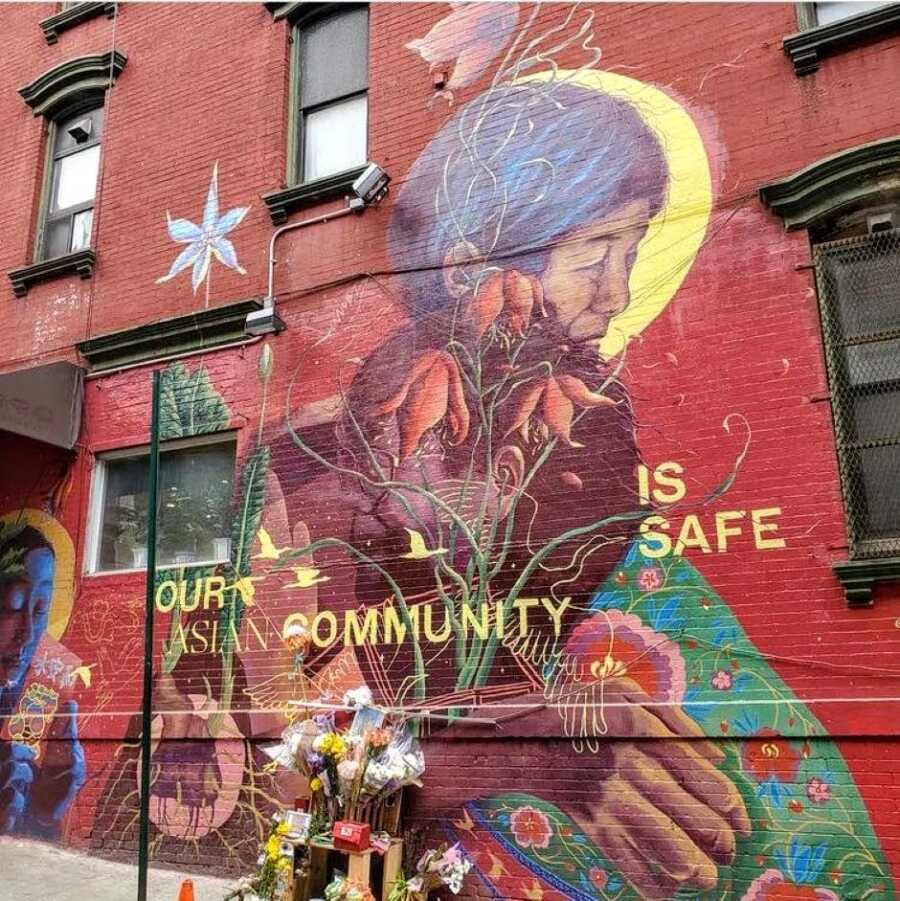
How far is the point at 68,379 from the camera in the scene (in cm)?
883

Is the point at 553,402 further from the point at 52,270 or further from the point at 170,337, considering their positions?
the point at 52,270

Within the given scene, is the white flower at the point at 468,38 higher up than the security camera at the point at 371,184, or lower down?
higher up

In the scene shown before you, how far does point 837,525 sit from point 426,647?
292 centimetres

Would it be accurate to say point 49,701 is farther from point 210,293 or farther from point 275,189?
A: point 275,189

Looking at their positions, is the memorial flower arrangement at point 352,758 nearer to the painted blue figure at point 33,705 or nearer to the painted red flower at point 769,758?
the painted red flower at point 769,758

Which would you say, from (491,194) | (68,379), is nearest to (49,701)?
(68,379)

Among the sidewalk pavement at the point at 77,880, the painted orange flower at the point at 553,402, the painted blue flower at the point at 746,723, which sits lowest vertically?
the sidewalk pavement at the point at 77,880

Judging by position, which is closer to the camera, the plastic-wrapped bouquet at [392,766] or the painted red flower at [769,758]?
the painted red flower at [769,758]

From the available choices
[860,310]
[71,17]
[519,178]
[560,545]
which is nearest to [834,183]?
[860,310]

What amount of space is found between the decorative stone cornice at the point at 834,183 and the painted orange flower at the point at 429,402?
260cm

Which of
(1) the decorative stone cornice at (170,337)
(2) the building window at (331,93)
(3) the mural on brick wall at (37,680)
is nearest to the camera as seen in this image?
(3) the mural on brick wall at (37,680)

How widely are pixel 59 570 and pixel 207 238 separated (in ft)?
11.2

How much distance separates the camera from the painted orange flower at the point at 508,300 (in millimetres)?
6984

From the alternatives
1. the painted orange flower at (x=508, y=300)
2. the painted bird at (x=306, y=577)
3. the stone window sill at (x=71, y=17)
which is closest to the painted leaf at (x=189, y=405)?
the painted bird at (x=306, y=577)
